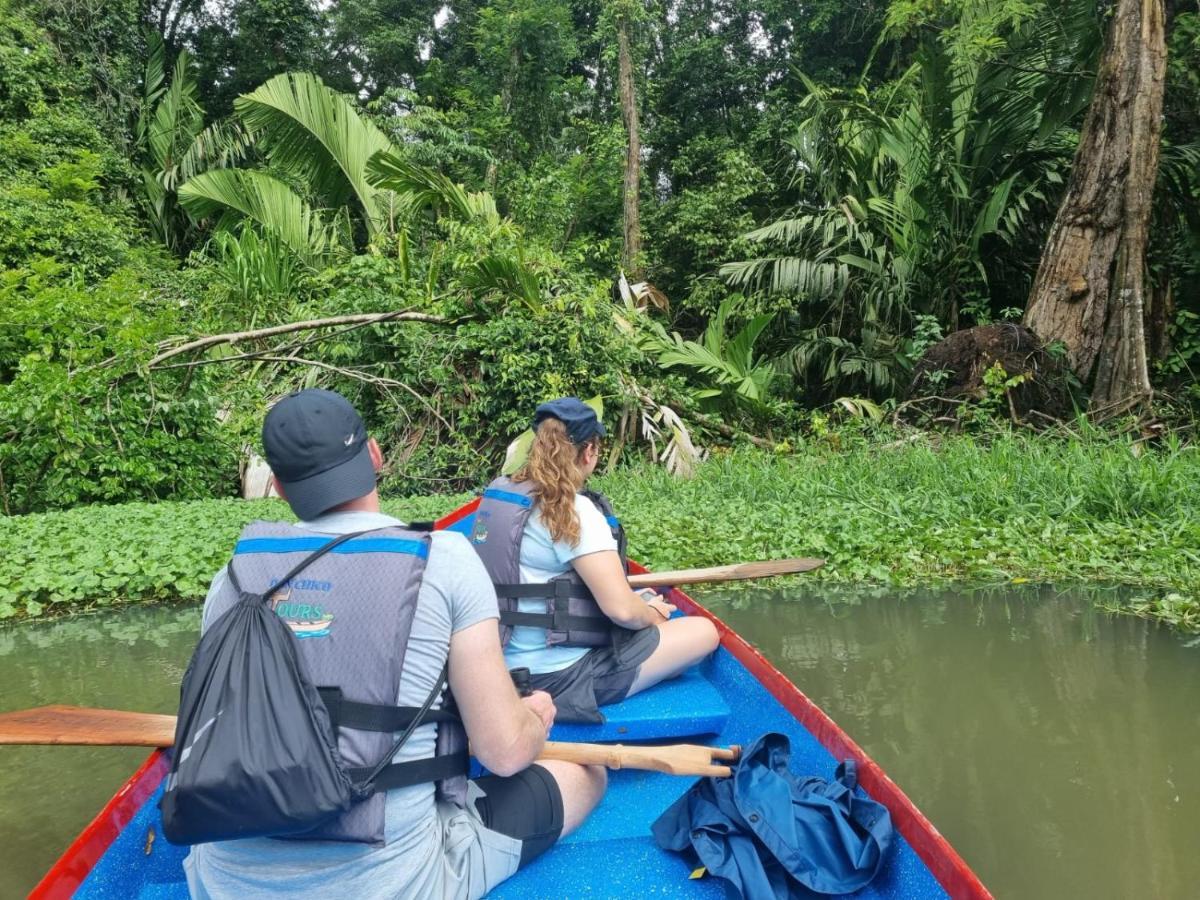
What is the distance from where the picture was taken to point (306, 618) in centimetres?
149

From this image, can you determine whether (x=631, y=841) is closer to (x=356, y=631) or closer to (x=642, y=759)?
(x=642, y=759)

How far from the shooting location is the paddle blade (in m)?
2.22

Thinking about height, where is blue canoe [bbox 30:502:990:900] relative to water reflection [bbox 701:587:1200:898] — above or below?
above

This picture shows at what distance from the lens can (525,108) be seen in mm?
17375

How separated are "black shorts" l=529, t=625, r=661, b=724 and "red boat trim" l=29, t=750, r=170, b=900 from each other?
43.7 inches

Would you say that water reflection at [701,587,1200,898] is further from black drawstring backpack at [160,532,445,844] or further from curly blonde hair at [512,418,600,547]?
black drawstring backpack at [160,532,445,844]

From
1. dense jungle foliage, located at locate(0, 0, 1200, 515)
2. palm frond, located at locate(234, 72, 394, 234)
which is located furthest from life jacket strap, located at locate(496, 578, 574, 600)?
palm frond, located at locate(234, 72, 394, 234)

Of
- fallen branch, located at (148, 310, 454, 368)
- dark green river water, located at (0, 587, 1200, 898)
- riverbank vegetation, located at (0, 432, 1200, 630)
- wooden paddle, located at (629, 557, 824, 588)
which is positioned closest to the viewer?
dark green river water, located at (0, 587, 1200, 898)

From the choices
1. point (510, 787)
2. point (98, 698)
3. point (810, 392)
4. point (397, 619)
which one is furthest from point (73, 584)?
point (810, 392)

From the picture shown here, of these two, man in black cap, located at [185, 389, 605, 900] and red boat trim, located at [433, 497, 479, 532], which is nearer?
man in black cap, located at [185, 389, 605, 900]

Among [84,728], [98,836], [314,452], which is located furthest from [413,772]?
[84,728]

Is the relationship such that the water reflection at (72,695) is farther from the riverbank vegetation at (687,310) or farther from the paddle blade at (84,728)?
the paddle blade at (84,728)

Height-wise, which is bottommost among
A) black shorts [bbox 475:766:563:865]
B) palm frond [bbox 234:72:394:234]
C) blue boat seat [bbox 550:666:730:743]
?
blue boat seat [bbox 550:666:730:743]

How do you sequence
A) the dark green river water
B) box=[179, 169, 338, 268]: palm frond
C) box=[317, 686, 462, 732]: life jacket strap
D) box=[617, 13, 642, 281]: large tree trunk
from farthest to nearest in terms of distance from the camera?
box=[617, 13, 642, 281]: large tree trunk
box=[179, 169, 338, 268]: palm frond
the dark green river water
box=[317, 686, 462, 732]: life jacket strap
